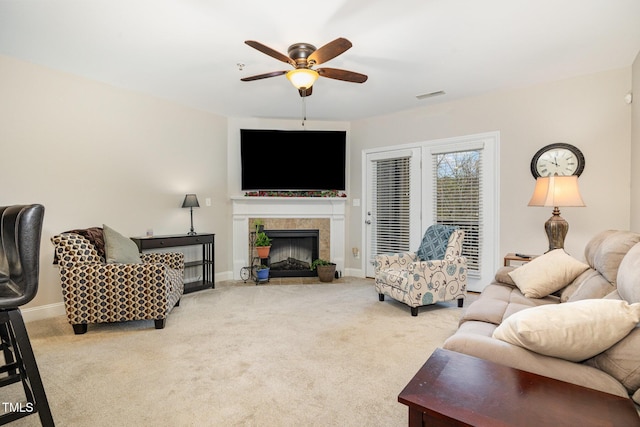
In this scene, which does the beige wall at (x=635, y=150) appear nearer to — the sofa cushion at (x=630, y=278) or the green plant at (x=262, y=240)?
the sofa cushion at (x=630, y=278)

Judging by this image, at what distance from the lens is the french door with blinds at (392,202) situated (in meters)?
4.81

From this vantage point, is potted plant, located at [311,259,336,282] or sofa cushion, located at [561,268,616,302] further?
potted plant, located at [311,259,336,282]

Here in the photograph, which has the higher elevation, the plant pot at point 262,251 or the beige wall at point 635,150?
the beige wall at point 635,150

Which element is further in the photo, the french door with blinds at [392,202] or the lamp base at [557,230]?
the french door with blinds at [392,202]

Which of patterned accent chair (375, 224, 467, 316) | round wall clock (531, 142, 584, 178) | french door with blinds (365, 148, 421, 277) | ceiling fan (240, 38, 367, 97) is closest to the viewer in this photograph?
ceiling fan (240, 38, 367, 97)

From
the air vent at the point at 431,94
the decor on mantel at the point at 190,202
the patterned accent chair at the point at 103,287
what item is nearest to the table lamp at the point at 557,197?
the air vent at the point at 431,94

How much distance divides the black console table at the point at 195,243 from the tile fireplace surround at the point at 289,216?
50 cm

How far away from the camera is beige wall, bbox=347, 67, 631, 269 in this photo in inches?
135

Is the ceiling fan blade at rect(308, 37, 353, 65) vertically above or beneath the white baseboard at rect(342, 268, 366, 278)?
above

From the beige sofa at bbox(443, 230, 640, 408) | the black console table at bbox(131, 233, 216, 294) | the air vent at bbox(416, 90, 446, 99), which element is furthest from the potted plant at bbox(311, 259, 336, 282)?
the beige sofa at bbox(443, 230, 640, 408)

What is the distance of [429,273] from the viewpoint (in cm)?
339

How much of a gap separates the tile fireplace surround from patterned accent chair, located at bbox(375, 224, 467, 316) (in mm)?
1646

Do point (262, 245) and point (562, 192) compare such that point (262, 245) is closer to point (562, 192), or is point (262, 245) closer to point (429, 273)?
Answer: point (429, 273)

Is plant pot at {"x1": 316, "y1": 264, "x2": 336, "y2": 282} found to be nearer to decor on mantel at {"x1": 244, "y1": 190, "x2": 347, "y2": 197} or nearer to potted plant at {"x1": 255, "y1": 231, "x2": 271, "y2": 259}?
potted plant at {"x1": 255, "y1": 231, "x2": 271, "y2": 259}
